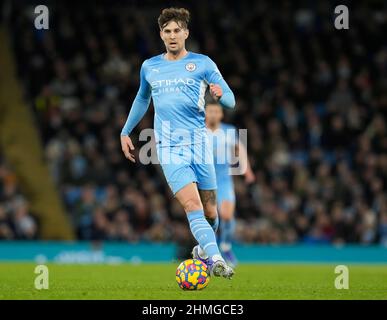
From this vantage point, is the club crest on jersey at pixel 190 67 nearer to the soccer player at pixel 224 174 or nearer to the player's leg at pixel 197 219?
the player's leg at pixel 197 219

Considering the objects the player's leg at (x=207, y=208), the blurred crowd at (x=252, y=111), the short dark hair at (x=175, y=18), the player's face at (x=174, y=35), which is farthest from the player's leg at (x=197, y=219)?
the blurred crowd at (x=252, y=111)

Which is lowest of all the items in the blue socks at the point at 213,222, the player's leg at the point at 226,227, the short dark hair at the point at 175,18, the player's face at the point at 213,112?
the blue socks at the point at 213,222

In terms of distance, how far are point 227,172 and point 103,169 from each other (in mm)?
7382

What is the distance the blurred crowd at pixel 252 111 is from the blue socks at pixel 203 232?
1112cm

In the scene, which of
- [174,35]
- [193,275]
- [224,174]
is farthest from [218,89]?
[224,174]

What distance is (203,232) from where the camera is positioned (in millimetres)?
10180

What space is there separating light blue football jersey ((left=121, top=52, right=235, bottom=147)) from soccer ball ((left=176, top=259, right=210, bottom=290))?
53.0 inches

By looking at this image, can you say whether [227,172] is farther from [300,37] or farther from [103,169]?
[300,37]

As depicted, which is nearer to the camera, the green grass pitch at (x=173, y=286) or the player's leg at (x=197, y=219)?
the green grass pitch at (x=173, y=286)

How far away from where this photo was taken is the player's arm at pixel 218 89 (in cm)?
993

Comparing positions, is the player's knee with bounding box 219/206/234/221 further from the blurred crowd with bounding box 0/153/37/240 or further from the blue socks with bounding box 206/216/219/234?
the blurred crowd with bounding box 0/153/37/240

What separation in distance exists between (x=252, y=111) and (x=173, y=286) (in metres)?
13.6

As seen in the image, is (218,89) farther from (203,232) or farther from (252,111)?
(252,111)
